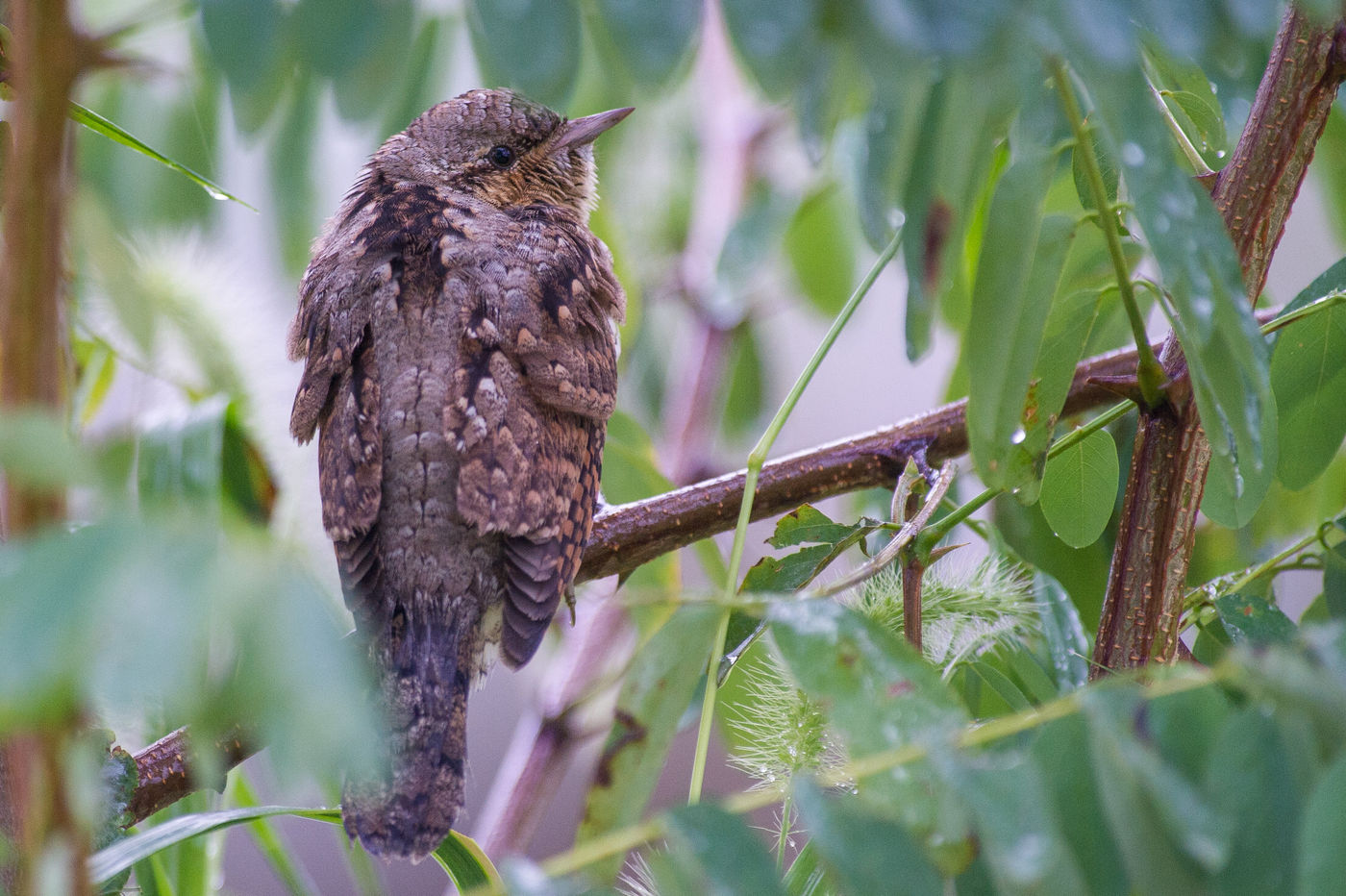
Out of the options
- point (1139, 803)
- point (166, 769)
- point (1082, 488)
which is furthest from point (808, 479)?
point (1139, 803)

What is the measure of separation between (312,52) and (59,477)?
300mm

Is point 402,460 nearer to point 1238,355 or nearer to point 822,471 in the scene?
point 822,471

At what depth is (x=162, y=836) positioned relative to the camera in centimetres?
98

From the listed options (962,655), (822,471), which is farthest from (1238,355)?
(822,471)

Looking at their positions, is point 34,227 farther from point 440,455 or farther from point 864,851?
point 440,455

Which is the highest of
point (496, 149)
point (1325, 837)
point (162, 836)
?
point (496, 149)

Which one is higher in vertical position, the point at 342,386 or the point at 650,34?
the point at 650,34

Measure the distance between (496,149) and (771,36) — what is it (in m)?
1.64

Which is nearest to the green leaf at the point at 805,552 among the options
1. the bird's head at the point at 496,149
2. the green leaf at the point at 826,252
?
the bird's head at the point at 496,149

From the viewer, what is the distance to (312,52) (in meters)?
0.68

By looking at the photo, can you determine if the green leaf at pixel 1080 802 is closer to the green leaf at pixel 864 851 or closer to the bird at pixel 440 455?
the green leaf at pixel 864 851

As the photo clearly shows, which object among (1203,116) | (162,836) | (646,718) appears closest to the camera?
(646,718)

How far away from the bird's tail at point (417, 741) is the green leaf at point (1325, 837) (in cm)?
85

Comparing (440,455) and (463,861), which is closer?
(463,861)
